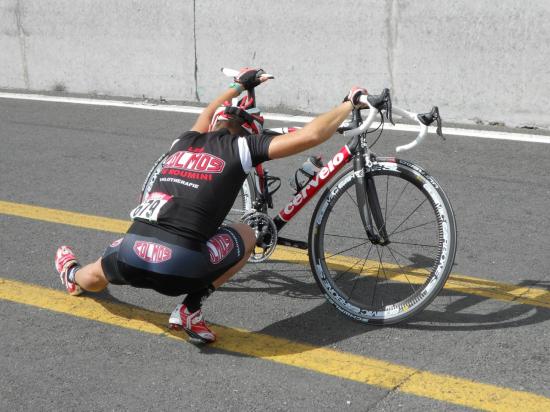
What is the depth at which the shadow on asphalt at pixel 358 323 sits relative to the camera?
4.41 meters

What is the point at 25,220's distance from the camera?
6.30 meters

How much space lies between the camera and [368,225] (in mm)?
4590

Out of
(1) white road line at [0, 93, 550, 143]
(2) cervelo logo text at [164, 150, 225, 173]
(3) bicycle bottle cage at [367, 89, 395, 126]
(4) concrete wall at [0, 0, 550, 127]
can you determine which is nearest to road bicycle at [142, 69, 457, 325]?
(3) bicycle bottle cage at [367, 89, 395, 126]

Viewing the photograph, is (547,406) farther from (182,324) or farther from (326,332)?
(182,324)

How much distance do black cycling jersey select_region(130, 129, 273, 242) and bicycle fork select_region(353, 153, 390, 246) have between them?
1.71 feet

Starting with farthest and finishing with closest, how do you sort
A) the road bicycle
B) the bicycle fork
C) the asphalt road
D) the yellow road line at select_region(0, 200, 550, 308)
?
1. the yellow road line at select_region(0, 200, 550, 308)
2. the bicycle fork
3. the road bicycle
4. the asphalt road

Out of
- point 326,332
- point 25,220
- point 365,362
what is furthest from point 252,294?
point 25,220

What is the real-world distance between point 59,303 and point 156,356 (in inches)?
35.8

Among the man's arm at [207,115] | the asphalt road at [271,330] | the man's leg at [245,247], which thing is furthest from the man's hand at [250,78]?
the asphalt road at [271,330]

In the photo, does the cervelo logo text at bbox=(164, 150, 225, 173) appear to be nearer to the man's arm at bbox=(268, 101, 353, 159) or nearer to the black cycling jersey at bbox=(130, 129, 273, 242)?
the black cycling jersey at bbox=(130, 129, 273, 242)

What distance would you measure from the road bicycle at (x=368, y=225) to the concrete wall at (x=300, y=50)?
3490 millimetres

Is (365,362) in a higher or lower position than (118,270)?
lower

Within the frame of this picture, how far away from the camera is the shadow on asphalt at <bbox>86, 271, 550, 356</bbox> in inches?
173

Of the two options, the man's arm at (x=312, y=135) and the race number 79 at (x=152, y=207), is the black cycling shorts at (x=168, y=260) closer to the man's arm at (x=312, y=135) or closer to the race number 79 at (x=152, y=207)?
the race number 79 at (x=152, y=207)
